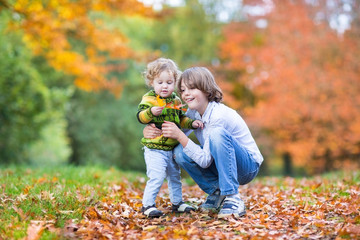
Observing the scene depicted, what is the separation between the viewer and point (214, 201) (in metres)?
3.77

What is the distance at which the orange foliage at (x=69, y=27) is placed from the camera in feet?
26.5

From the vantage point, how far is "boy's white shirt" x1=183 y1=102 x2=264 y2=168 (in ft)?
11.3

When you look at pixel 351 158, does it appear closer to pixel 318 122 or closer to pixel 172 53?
pixel 318 122

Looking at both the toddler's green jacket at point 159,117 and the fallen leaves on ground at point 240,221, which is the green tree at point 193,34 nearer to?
the fallen leaves on ground at point 240,221

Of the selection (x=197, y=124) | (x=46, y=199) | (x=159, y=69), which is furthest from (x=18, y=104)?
(x=197, y=124)

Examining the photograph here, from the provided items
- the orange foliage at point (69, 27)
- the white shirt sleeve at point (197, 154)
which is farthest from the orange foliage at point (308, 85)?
the white shirt sleeve at point (197, 154)

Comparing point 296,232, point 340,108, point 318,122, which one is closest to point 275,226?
point 296,232

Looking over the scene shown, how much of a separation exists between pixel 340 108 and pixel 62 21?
8309 millimetres

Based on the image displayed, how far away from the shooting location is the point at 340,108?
11.9 m

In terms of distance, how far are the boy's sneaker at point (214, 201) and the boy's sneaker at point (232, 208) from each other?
0.86ft

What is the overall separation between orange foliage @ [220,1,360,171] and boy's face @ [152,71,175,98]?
935 centimetres

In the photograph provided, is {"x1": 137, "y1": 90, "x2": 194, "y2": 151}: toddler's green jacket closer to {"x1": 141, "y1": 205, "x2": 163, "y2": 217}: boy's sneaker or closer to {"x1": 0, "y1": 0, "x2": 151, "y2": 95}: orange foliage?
{"x1": 141, "y1": 205, "x2": 163, "y2": 217}: boy's sneaker

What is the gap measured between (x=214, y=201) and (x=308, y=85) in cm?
956

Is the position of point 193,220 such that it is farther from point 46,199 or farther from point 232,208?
point 46,199
